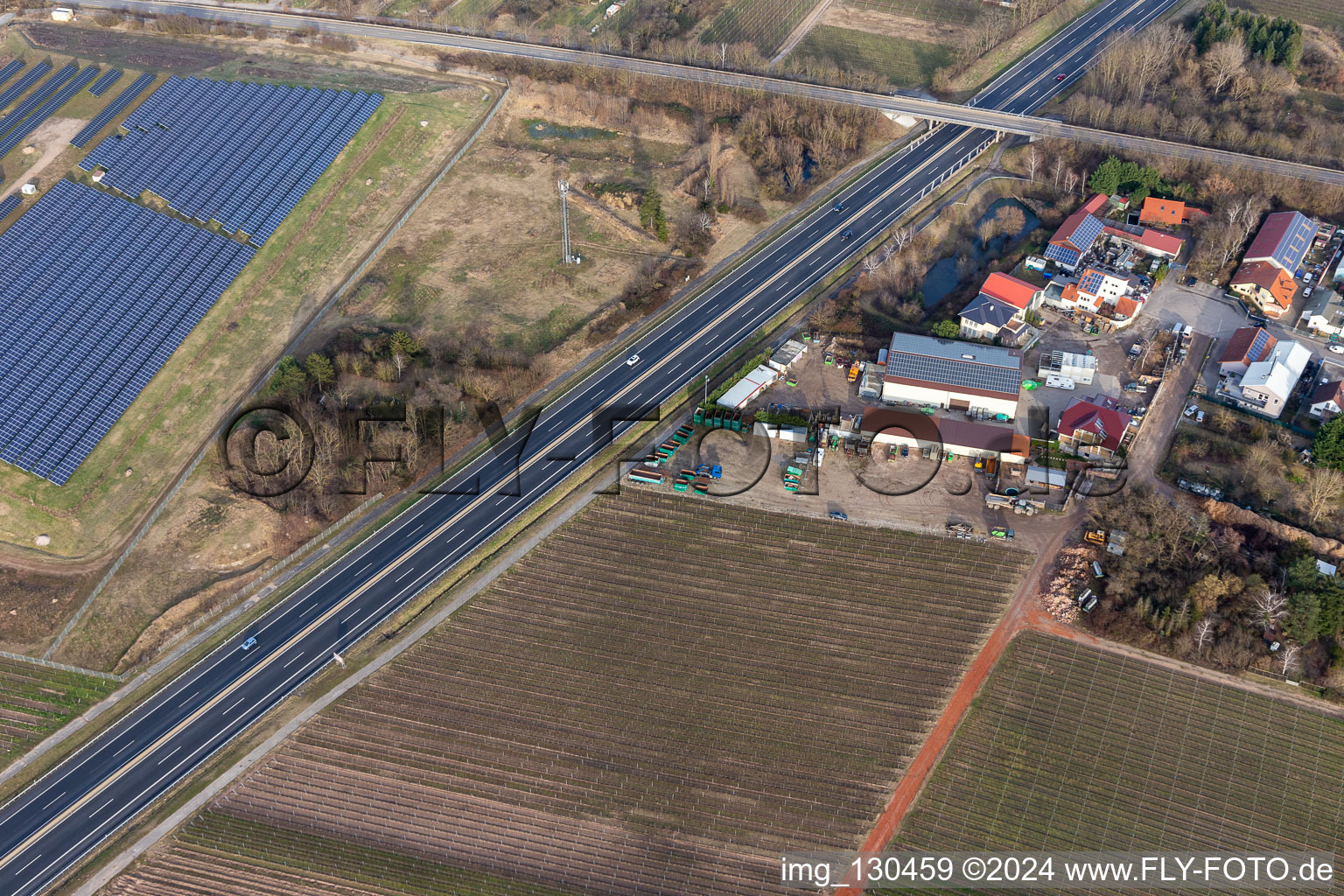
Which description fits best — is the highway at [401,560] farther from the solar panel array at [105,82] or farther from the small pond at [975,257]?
the solar panel array at [105,82]

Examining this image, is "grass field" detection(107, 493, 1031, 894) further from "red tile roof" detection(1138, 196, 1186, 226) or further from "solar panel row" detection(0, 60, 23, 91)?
"solar panel row" detection(0, 60, 23, 91)

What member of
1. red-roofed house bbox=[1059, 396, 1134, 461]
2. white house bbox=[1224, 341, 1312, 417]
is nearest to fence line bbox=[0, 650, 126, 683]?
red-roofed house bbox=[1059, 396, 1134, 461]

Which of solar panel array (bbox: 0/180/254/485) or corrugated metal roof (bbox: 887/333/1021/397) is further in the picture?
corrugated metal roof (bbox: 887/333/1021/397)

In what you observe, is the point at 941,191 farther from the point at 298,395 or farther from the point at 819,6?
the point at 298,395

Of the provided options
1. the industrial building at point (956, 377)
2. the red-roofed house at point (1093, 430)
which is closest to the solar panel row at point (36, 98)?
the industrial building at point (956, 377)

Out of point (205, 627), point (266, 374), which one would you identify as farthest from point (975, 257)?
point (205, 627)
